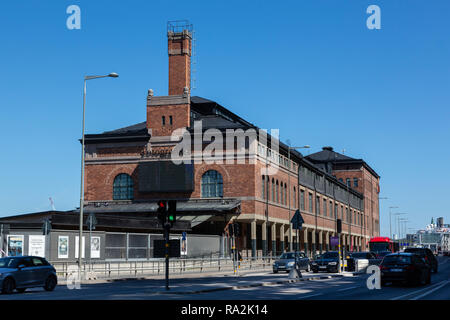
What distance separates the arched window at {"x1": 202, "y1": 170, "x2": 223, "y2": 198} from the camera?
67000 mm

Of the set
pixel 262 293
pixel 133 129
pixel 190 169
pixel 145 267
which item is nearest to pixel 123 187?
pixel 133 129

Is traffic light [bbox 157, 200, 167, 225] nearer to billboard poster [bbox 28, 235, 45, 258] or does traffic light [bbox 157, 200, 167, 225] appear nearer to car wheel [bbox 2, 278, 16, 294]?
car wheel [bbox 2, 278, 16, 294]

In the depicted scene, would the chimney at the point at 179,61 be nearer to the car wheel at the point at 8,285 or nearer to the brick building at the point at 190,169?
the brick building at the point at 190,169

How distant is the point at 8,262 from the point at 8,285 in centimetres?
120

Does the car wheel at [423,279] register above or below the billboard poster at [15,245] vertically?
below

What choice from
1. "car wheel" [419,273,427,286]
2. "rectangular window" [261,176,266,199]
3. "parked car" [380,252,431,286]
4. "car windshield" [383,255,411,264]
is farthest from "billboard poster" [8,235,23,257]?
"rectangular window" [261,176,266,199]

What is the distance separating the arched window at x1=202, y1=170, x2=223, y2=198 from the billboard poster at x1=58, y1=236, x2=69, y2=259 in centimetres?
2976

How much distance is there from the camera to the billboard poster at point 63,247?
123ft

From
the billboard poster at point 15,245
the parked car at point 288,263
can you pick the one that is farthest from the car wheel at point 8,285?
the parked car at point 288,263

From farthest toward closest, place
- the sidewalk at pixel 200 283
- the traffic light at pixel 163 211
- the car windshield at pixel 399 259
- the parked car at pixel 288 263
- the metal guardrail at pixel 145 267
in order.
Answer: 1. the parked car at pixel 288 263
2. the metal guardrail at pixel 145 267
3. the car windshield at pixel 399 259
4. the sidewalk at pixel 200 283
5. the traffic light at pixel 163 211

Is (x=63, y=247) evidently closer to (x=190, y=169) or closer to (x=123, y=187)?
(x=190, y=169)

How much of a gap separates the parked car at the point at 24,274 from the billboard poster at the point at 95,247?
13.0 metres

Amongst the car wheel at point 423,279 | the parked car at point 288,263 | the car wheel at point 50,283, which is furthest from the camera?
the parked car at point 288,263
